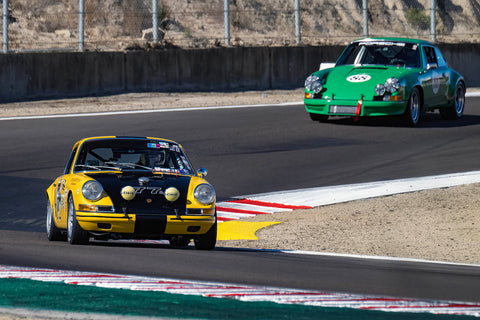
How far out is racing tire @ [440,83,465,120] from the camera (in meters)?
19.5

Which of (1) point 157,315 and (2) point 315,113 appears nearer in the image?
(1) point 157,315

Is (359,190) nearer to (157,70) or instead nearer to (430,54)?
(430,54)

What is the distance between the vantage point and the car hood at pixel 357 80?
56.4 feet

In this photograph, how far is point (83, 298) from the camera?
597 centimetres

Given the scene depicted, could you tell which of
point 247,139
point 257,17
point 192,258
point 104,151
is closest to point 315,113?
point 247,139

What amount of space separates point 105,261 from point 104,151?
2.23m

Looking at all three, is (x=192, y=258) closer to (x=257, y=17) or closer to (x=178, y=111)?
(x=178, y=111)

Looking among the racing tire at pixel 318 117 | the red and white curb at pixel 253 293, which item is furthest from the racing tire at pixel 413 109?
the red and white curb at pixel 253 293

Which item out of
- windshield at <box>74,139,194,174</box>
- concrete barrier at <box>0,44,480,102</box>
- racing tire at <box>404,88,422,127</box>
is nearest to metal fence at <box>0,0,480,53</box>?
concrete barrier at <box>0,44,480,102</box>

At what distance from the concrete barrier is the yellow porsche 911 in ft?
44.0

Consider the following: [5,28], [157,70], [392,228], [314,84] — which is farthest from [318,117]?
[5,28]

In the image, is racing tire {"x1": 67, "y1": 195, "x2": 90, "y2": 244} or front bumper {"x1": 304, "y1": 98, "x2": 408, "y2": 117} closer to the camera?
racing tire {"x1": 67, "y1": 195, "x2": 90, "y2": 244}

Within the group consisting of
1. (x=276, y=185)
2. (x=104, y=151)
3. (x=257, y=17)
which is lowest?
(x=276, y=185)

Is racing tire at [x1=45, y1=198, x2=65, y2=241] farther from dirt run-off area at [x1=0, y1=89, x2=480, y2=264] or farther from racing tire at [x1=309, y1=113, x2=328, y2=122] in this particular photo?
racing tire at [x1=309, y1=113, x2=328, y2=122]
